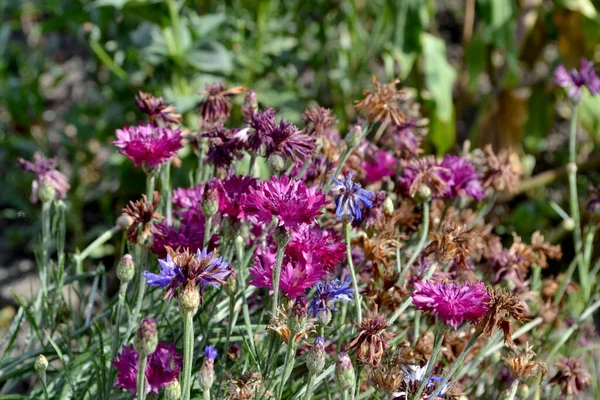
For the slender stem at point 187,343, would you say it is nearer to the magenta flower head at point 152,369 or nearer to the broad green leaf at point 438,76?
the magenta flower head at point 152,369

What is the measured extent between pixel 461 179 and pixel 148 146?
0.38 meters

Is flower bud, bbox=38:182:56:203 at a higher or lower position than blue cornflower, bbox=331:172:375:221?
lower

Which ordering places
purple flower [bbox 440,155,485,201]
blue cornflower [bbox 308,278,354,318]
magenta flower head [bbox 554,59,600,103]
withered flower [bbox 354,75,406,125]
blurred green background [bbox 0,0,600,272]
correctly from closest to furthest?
blue cornflower [bbox 308,278,354,318] → withered flower [bbox 354,75,406,125] → purple flower [bbox 440,155,485,201] → magenta flower head [bbox 554,59,600,103] → blurred green background [bbox 0,0,600,272]

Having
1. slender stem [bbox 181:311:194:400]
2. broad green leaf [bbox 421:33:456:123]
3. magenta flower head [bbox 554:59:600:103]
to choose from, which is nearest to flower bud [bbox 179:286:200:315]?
slender stem [bbox 181:311:194:400]

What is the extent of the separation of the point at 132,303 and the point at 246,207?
0.76 feet

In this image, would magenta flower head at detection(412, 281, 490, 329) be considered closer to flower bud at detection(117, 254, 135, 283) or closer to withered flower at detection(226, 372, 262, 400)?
withered flower at detection(226, 372, 262, 400)

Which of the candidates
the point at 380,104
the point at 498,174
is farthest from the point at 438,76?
the point at 380,104

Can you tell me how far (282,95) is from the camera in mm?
1744

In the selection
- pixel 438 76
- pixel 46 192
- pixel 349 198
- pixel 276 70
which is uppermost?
pixel 349 198

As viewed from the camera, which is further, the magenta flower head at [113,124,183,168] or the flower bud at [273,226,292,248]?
the magenta flower head at [113,124,183,168]

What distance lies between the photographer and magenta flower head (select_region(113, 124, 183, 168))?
30.0 inches

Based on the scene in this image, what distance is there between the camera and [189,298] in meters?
0.59

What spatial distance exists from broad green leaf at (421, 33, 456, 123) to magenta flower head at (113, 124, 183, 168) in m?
0.92

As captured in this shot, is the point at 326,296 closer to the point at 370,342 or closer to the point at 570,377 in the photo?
the point at 370,342
